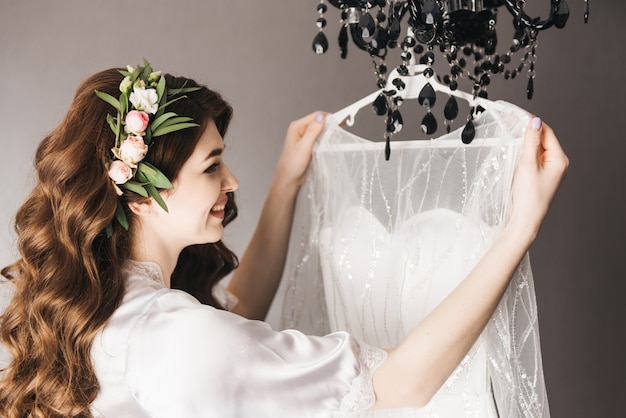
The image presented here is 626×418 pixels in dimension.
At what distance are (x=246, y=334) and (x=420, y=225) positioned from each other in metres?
0.53

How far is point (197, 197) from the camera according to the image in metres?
1.46

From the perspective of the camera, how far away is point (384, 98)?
1446mm

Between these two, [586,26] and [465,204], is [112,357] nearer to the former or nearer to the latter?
[465,204]

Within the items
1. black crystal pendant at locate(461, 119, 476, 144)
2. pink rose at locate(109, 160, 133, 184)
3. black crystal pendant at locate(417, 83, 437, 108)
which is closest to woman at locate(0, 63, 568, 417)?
pink rose at locate(109, 160, 133, 184)

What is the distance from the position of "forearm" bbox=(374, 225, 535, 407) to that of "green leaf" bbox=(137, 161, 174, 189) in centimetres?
57

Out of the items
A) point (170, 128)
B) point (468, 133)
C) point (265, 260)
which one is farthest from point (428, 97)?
point (265, 260)

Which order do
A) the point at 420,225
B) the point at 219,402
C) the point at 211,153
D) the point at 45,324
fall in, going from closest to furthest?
the point at 219,402 < the point at 45,324 < the point at 211,153 < the point at 420,225

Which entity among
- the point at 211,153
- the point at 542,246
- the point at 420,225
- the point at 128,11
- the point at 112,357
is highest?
the point at 128,11

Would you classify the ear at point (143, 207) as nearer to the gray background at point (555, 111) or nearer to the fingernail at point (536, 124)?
the fingernail at point (536, 124)

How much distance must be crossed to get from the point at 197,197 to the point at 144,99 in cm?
23

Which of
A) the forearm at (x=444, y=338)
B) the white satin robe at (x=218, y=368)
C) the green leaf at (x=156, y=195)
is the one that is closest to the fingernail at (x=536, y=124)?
Result: the forearm at (x=444, y=338)

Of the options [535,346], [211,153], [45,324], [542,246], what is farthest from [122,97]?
[542,246]

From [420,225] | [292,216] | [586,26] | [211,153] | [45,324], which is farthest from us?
[586,26]

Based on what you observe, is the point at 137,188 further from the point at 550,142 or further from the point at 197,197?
the point at 550,142
